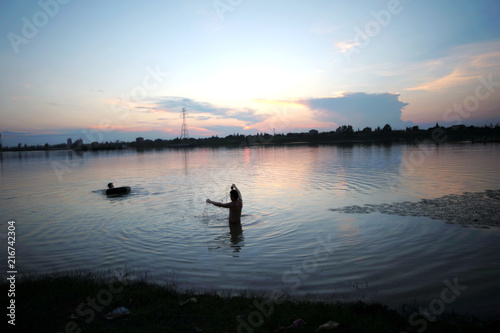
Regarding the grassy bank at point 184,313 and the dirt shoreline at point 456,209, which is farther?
the dirt shoreline at point 456,209

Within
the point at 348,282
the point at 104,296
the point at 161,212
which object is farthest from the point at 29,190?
the point at 348,282

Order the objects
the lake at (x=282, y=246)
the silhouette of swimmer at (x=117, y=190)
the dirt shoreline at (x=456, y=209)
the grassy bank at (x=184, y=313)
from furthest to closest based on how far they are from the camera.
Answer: the silhouette of swimmer at (x=117, y=190), the dirt shoreline at (x=456, y=209), the lake at (x=282, y=246), the grassy bank at (x=184, y=313)

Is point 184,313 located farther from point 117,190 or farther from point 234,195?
point 117,190

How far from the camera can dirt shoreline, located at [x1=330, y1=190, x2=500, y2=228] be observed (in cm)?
1362

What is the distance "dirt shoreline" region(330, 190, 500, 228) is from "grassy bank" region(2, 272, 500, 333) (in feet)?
29.7

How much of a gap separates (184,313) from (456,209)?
14639mm

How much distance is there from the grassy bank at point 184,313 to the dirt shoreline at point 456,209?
9.05 metres

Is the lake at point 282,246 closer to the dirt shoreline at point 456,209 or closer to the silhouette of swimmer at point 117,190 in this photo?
the dirt shoreline at point 456,209

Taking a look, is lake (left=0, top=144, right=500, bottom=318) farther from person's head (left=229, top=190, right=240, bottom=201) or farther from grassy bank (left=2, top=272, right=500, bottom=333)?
person's head (left=229, top=190, right=240, bottom=201)

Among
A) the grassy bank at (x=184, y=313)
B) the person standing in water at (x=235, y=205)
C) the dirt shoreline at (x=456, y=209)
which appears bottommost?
the grassy bank at (x=184, y=313)

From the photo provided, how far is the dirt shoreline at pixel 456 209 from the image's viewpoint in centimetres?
1362

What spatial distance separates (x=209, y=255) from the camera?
1100 centimetres

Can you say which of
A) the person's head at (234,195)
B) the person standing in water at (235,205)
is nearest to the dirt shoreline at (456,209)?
the person standing in water at (235,205)

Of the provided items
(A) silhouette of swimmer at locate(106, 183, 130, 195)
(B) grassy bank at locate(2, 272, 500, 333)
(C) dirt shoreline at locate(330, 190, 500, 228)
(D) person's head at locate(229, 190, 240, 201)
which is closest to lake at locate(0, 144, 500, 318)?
(C) dirt shoreline at locate(330, 190, 500, 228)
